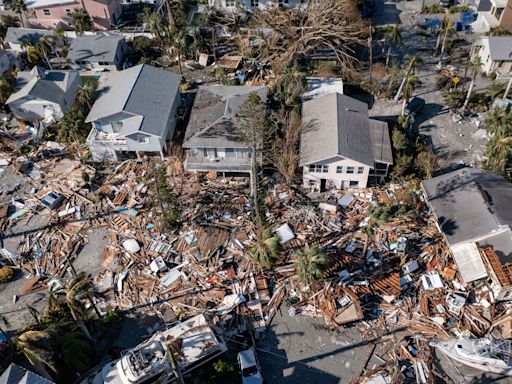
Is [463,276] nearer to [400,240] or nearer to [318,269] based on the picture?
[400,240]

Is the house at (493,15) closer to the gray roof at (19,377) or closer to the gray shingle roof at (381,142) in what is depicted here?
the gray shingle roof at (381,142)

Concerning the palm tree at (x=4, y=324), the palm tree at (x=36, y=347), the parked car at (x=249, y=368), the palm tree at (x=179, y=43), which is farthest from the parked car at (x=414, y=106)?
the palm tree at (x=4, y=324)

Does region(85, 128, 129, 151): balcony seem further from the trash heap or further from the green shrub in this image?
the green shrub

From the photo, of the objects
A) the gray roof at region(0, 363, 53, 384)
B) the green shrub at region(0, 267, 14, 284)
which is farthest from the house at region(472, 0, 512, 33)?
the gray roof at region(0, 363, 53, 384)

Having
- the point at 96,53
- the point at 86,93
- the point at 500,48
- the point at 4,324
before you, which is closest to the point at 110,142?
the point at 86,93

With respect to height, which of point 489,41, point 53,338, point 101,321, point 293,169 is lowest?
point 101,321

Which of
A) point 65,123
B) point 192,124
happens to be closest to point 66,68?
point 65,123

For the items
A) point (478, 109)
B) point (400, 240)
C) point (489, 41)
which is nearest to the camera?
point (400, 240)
